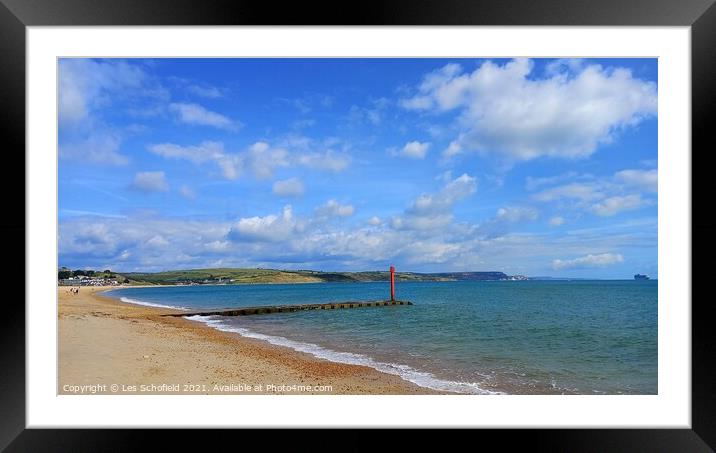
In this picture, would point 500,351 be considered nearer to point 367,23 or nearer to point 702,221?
point 702,221

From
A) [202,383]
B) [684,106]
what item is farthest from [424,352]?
[684,106]

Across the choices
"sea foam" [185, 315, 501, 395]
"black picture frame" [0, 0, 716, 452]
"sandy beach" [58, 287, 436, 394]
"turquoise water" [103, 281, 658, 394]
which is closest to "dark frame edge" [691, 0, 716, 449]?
"black picture frame" [0, 0, 716, 452]

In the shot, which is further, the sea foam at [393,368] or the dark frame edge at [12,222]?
the sea foam at [393,368]

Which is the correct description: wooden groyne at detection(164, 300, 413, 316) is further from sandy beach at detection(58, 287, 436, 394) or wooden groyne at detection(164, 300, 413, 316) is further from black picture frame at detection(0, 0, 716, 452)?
black picture frame at detection(0, 0, 716, 452)

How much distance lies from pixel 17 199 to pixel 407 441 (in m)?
2.91

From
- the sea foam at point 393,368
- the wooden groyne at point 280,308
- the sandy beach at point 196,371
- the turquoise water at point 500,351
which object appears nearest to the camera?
the sandy beach at point 196,371

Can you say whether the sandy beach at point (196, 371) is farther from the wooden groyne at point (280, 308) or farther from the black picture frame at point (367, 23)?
the wooden groyne at point (280, 308)

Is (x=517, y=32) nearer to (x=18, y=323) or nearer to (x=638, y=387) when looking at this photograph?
(x=18, y=323)

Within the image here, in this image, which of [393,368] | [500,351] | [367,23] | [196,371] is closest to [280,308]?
[500,351]

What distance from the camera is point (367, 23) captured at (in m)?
2.54

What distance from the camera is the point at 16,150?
261cm

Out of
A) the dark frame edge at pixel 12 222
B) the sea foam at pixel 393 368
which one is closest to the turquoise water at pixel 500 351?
the sea foam at pixel 393 368

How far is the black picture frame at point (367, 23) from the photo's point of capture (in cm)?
252

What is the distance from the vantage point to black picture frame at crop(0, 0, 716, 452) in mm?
2516
